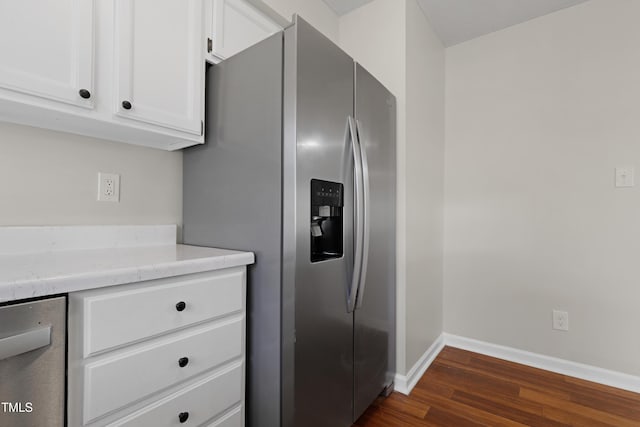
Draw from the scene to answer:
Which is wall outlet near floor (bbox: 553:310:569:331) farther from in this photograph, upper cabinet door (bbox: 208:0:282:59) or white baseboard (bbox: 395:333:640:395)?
upper cabinet door (bbox: 208:0:282:59)

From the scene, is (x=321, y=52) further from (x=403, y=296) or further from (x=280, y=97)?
(x=403, y=296)

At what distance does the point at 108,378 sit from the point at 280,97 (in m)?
1.05

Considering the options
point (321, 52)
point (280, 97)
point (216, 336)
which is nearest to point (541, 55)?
point (321, 52)

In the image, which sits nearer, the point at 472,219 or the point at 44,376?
the point at 44,376

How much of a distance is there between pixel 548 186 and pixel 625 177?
40cm

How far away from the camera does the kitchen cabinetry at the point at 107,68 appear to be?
896 millimetres

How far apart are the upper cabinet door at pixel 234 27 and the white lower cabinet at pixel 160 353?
105 cm

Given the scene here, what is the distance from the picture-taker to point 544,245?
224 cm

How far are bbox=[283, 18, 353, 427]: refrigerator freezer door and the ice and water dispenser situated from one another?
1.2 inches

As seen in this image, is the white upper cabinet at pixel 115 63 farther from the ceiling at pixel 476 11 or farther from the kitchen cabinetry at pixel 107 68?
the ceiling at pixel 476 11

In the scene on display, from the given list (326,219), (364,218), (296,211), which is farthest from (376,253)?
(296,211)

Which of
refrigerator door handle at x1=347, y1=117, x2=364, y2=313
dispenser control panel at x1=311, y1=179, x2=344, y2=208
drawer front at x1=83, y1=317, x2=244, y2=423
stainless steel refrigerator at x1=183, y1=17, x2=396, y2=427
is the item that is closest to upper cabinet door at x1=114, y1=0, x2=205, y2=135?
stainless steel refrigerator at x1=183, y1=17, x2=396, y2=427

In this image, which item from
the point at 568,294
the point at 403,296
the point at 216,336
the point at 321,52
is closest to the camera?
the point at 216,336

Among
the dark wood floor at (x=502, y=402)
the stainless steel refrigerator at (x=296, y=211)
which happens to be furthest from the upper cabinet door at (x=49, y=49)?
the dark wood floor at (x=502, y=402)
